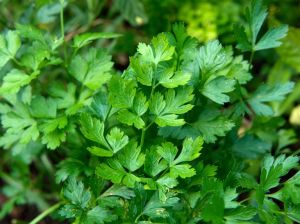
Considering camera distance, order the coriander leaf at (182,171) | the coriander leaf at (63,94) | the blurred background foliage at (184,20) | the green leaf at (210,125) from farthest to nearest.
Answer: the blurred background foliage at (184,20), the coriander leaf at (63,94), the green leaf at (210,125), the coriander leaf at (182,171)

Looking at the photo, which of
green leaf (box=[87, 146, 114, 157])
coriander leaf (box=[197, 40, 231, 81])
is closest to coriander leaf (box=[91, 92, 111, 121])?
green leaf (box=[87, 146, 114, 157])

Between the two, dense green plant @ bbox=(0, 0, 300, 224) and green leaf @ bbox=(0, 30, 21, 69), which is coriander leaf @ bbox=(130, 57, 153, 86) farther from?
green leaf @ bbox=(0, 30, 21, 69)

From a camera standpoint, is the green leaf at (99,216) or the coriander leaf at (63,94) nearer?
the green leaf at (99,216)

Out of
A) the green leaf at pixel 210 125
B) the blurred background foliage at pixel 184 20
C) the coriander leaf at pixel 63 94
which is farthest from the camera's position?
the blurred background foliage at pixel 184 20

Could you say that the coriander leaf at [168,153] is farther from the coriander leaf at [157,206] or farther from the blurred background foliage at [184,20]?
the blurred background foliage at [184,20]

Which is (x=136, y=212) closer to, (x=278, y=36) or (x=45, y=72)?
(x=278, y=36)

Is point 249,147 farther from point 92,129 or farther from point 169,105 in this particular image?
point 92,129

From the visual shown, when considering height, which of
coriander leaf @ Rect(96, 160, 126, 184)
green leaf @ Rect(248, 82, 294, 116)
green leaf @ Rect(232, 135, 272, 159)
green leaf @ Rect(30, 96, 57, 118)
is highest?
green leaf @ Rect(30, 96, 57, 118)

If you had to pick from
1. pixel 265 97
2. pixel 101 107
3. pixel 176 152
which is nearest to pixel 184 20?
pixel 265 97

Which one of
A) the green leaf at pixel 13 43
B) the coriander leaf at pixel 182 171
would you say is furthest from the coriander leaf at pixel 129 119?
the green leaf at pixel 13 43

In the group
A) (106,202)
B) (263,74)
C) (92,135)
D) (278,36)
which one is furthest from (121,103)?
(263,74)
